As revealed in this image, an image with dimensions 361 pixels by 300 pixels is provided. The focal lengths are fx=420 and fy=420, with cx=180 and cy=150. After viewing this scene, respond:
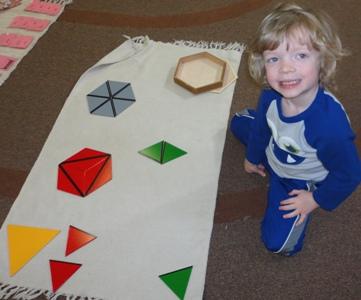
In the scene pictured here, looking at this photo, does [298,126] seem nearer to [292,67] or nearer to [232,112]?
[292,67]

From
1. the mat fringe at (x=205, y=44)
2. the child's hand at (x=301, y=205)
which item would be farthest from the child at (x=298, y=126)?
the mat fringe at (x=205, y=44)

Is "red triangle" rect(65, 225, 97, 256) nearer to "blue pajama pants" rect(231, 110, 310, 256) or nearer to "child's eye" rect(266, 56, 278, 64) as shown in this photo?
"blue pajama pants" rect(231, 110, 310, 256)

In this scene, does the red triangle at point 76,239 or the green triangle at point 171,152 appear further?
the green triangle at point 171,152

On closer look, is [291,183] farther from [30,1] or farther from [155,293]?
[30,1]

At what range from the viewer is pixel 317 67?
921 mm

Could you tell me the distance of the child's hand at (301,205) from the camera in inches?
42.7

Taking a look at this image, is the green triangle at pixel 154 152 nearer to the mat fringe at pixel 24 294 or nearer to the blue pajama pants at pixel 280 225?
the blue pajama pants at pixel 280 225

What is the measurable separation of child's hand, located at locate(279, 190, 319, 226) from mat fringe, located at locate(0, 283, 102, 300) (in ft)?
1.82

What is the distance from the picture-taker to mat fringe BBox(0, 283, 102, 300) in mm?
1066

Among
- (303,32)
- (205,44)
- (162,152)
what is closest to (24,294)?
(162,152)

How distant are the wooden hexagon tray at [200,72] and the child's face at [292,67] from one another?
0.56 metres

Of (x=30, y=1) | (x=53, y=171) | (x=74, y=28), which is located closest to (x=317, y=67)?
(x=53, y=171)

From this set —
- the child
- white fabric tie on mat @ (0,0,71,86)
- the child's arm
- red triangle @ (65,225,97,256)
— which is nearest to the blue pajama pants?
the child

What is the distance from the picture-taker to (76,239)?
1.16m
